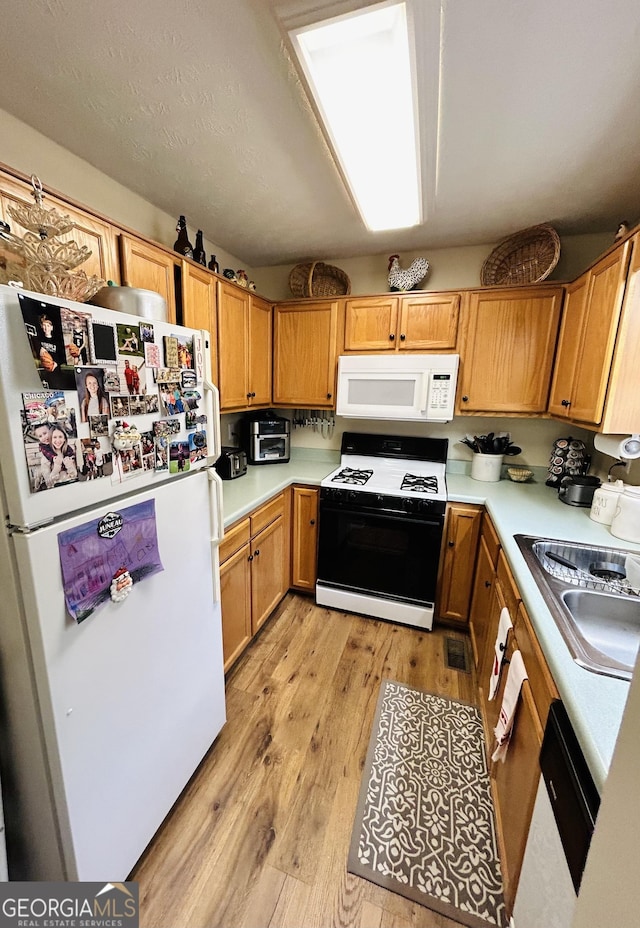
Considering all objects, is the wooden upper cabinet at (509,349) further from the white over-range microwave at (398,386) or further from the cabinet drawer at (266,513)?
the cabinet drawer at (266,513)

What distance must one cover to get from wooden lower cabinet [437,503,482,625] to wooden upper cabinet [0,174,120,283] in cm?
210

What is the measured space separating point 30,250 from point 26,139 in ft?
3.07

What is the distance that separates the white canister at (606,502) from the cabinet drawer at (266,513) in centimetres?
170

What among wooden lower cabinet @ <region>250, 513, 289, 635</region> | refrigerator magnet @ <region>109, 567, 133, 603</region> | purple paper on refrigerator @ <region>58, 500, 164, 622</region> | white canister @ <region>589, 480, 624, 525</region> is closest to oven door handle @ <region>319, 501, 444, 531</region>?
wooden lower cabinet @ <region>250, 513, 289, 635</region>

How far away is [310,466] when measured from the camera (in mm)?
2834

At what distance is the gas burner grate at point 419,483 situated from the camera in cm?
222

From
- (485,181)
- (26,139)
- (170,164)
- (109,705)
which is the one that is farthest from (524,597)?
(26,139)

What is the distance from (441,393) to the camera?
230 centimetres

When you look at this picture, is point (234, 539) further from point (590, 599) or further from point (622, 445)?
point (622, 445)

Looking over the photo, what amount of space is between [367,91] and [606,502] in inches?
74.3

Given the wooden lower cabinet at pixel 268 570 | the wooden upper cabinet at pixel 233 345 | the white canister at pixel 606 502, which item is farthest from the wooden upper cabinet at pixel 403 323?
the wooden lower cabinet at pixel 268 570

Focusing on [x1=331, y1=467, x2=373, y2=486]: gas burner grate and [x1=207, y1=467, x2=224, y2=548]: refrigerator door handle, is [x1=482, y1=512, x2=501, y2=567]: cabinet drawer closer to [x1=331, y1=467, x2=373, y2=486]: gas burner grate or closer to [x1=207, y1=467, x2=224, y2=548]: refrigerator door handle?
[x1=331, y1=467, x2=373, y2=486]: gas burner grate

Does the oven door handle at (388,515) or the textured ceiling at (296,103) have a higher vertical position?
the textured ceiling at (296,103)

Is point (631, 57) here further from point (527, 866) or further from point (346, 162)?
point (527, 866)
